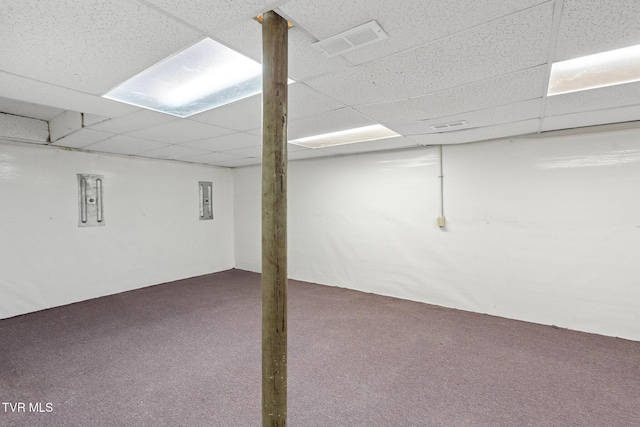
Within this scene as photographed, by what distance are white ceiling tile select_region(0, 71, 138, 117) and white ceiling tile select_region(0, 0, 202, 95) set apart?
0.17 metres

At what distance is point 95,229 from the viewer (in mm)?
4293

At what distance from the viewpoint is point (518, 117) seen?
106 inches

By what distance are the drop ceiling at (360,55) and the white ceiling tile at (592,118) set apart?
1cm

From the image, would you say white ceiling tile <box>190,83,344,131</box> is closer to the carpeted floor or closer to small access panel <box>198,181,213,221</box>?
the carpeted floor

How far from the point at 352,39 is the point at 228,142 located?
2.65m

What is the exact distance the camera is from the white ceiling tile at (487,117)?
7.95 feet

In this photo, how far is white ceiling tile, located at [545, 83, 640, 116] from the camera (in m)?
2.08

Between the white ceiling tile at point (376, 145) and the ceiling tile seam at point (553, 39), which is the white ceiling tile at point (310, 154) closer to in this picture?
the white ceiling tile at point (376, 145)

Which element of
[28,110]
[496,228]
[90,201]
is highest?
[28,110]

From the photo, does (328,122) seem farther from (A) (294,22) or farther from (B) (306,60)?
(A) (294,22)

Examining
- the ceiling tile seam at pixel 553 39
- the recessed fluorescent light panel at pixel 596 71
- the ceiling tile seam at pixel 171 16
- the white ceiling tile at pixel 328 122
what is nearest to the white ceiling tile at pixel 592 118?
the recessed fluorescent light panel at pixel 596 71

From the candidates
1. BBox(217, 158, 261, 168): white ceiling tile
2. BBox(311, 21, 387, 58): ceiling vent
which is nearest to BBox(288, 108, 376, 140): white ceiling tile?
BBox(311, 21, 387, 58): ceiling vent

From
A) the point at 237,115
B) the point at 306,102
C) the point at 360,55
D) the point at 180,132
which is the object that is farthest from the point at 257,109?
the point at 180,132

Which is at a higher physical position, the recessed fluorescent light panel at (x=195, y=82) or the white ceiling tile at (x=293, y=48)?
the recessed fluorescent light panel at (x=195, y=82)
